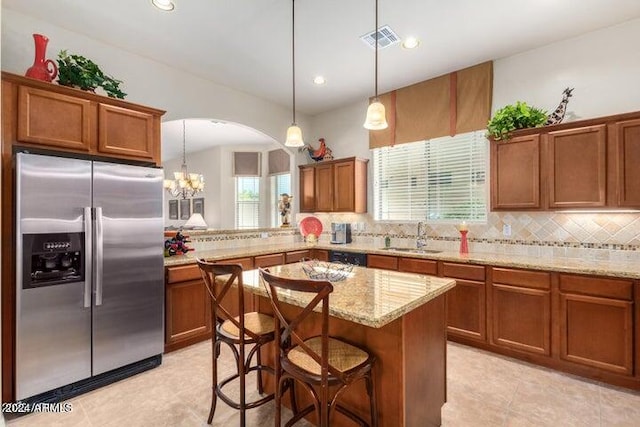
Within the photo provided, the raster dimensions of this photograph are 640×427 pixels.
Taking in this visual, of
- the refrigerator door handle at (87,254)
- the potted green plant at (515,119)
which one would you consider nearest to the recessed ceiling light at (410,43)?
the potted green plant at (515,119)

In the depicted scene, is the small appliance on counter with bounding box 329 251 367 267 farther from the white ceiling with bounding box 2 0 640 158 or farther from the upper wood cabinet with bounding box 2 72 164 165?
the upper wood cabinet with bounding box 2 72 164 165

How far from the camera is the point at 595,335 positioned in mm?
2535

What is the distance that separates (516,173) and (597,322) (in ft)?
4.79

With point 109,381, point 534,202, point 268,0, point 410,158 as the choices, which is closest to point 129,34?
point 268,0

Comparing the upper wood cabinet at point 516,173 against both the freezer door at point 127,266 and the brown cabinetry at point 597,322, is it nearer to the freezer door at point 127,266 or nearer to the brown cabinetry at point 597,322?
the brown cabinetry at point 597,322

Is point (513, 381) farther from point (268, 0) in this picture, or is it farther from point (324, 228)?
point (268, 0)

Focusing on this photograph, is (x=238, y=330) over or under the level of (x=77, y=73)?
under

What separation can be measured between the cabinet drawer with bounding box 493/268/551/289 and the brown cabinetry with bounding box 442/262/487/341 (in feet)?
0.49

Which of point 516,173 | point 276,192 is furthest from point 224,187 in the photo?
point 516,173

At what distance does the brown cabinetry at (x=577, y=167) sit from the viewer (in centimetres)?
274

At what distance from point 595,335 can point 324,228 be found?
3602 millimetres

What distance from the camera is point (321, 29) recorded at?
9.73 ft

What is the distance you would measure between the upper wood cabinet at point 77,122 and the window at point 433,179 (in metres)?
3.06

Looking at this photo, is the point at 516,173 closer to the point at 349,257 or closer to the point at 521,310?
the point at 521,310
